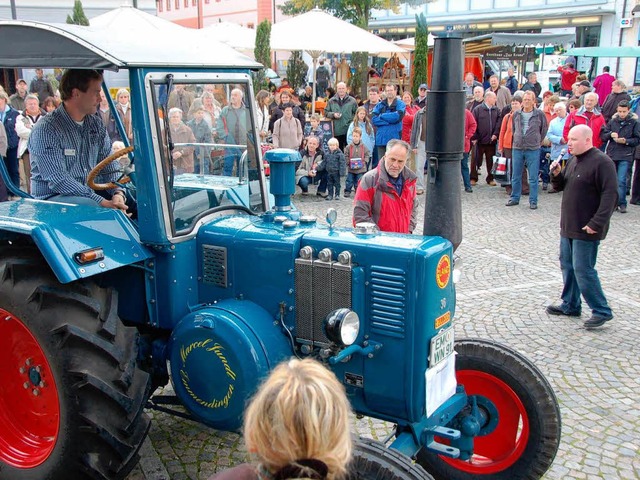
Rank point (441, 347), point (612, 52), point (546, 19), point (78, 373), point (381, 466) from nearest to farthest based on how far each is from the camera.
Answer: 1. point (381, 466)
2. point (78, 373)
3. point (441, 347)
4. point (612, 52)
5. point (546, 19)

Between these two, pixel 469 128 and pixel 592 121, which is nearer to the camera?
pixel 592 121

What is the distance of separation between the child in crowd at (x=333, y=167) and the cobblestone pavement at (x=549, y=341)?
137 cm

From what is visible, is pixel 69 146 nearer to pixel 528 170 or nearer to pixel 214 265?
pixel 214 265

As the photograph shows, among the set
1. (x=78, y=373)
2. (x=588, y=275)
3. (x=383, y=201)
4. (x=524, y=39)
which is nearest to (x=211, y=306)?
(x=78, y=373)

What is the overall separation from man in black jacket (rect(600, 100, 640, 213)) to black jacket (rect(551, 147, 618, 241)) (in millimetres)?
4965

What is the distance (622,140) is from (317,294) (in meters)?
8.74

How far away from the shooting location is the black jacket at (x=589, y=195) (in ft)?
19.1

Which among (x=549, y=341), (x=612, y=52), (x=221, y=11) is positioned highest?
(x=221, y=11)

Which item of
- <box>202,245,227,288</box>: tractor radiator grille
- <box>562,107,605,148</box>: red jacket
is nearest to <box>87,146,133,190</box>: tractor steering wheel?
<box>202,245,227,288</box>: tractor radiator grille

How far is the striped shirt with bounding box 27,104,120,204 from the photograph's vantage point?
151 inches

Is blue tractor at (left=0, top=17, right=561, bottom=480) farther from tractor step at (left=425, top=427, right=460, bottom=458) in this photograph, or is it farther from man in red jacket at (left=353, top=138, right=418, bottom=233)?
man in red jacket at (left=353, top=138, right=418, bottom=233)

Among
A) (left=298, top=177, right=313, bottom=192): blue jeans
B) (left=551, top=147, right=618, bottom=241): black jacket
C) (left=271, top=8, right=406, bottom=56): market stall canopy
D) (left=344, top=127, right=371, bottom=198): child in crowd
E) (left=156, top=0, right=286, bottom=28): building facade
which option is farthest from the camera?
(left=156, top=0, right=286, bottom=28): building facade

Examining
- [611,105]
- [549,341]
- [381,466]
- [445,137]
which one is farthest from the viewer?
[611,105]

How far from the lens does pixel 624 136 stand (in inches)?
416
